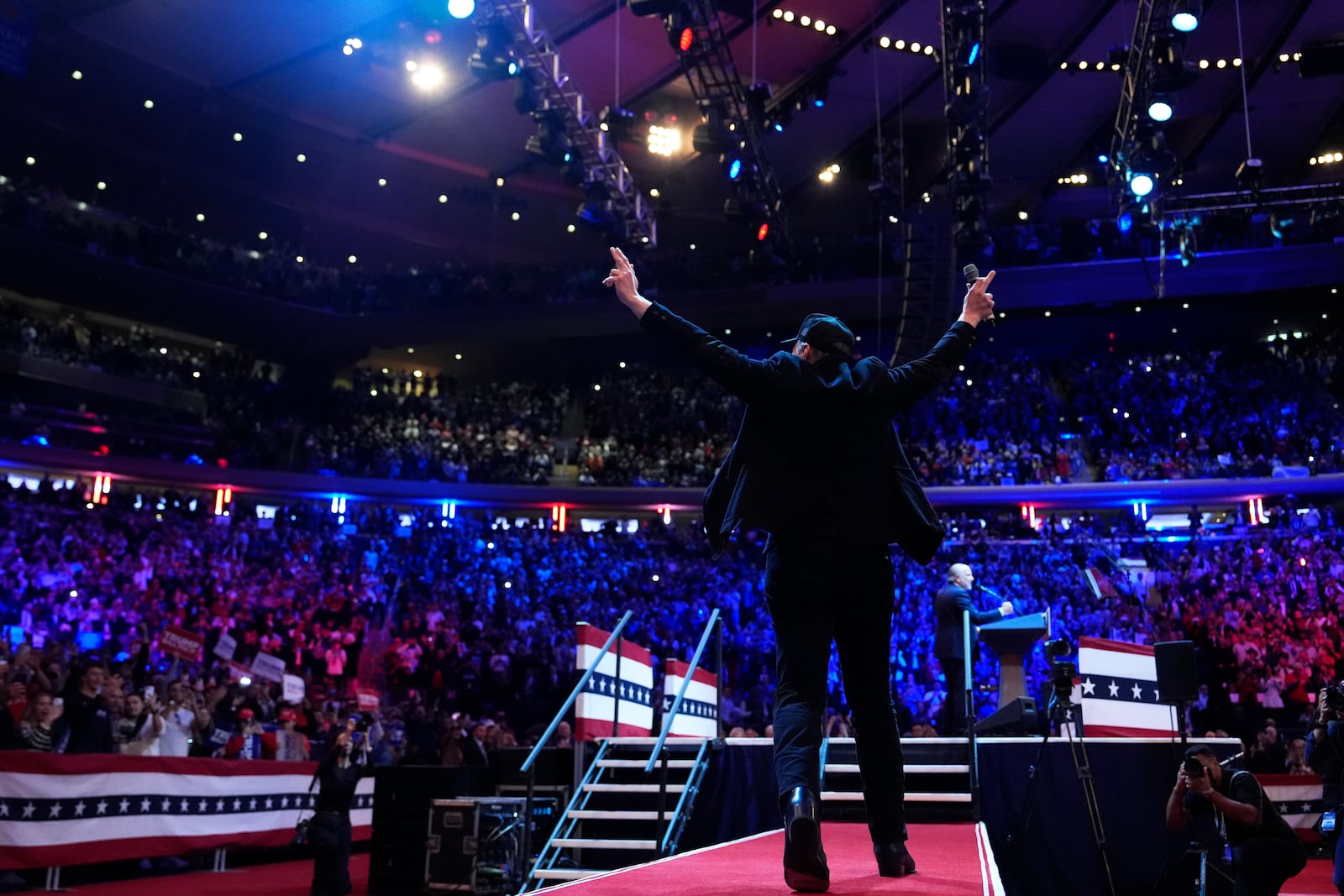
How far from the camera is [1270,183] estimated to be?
2452cm

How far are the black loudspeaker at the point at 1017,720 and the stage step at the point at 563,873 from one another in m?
3.19

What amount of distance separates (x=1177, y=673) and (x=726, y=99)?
1038cm

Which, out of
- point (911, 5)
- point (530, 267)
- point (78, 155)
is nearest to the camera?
point (911, 5)

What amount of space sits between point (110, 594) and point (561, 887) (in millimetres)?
15897

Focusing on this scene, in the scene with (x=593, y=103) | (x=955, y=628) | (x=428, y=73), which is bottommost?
(x=955, y=628)

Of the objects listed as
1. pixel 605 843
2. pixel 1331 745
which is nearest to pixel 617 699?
pixel 605 843

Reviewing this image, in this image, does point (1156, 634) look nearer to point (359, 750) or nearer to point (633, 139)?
point (359, 750)

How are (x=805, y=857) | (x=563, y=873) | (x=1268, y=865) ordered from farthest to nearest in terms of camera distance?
(x=563, y=873)
(x=1268, y=865)
(x=805, y=857)

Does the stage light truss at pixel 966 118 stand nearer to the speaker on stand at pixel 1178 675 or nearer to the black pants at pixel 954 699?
the black pants at pixel 954 699

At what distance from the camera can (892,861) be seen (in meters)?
3.01

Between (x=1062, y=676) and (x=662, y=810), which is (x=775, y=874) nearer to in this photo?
(x=662, y=810)

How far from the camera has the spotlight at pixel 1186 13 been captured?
38.6 feet

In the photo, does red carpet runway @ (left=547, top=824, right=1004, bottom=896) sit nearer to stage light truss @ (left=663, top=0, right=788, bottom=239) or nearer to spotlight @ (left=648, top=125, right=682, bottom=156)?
stage light truss @ (left=663, top=0, right=788, bottom=239)

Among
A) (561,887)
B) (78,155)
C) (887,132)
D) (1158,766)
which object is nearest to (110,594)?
(78,155)
